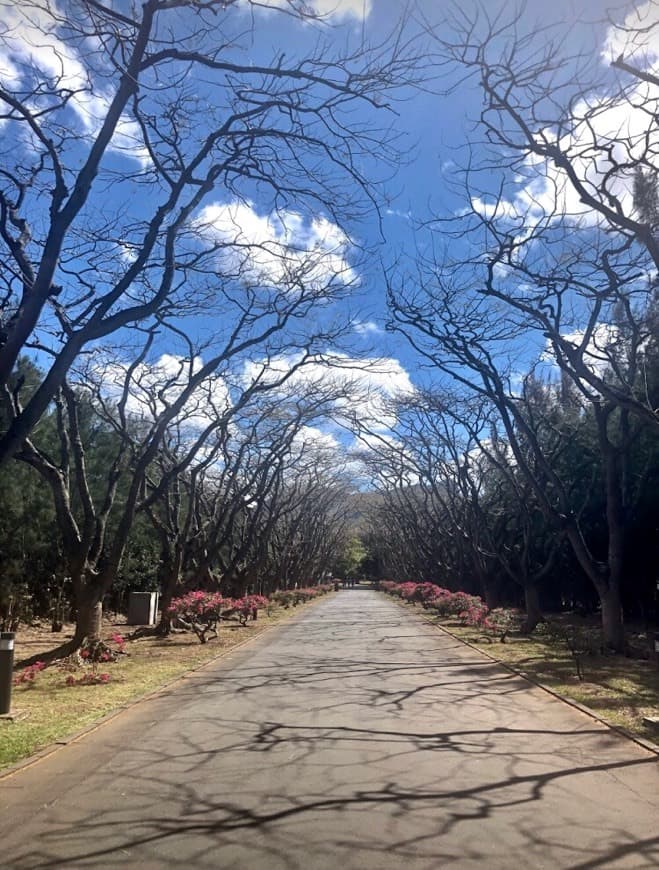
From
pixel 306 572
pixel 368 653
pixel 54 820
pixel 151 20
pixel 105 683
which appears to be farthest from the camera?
pixel 306 572

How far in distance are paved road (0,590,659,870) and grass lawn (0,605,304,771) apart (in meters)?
0.50

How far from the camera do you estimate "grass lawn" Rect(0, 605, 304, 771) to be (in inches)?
307

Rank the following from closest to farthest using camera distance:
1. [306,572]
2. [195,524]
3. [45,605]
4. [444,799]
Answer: [444,799] < [45,605] < [195,524] < [306,572]

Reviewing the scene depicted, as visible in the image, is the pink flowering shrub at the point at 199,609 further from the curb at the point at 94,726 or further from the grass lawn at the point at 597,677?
the grass lawn at the point at 597,677

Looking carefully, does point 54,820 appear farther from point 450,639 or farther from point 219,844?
point 450,639

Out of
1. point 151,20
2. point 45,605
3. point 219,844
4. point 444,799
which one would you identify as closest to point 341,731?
point 444,799

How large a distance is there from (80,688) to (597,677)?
8.01m

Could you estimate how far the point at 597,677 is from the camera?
39.5ft

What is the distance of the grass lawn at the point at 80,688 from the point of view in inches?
307

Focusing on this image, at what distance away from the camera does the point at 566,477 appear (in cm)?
2588

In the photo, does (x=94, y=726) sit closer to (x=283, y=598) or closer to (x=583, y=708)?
(x=583, y=708)

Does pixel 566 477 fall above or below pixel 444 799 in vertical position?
above

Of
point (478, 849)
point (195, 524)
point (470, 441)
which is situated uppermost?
point (470, 441)

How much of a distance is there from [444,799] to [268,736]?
104 inches
